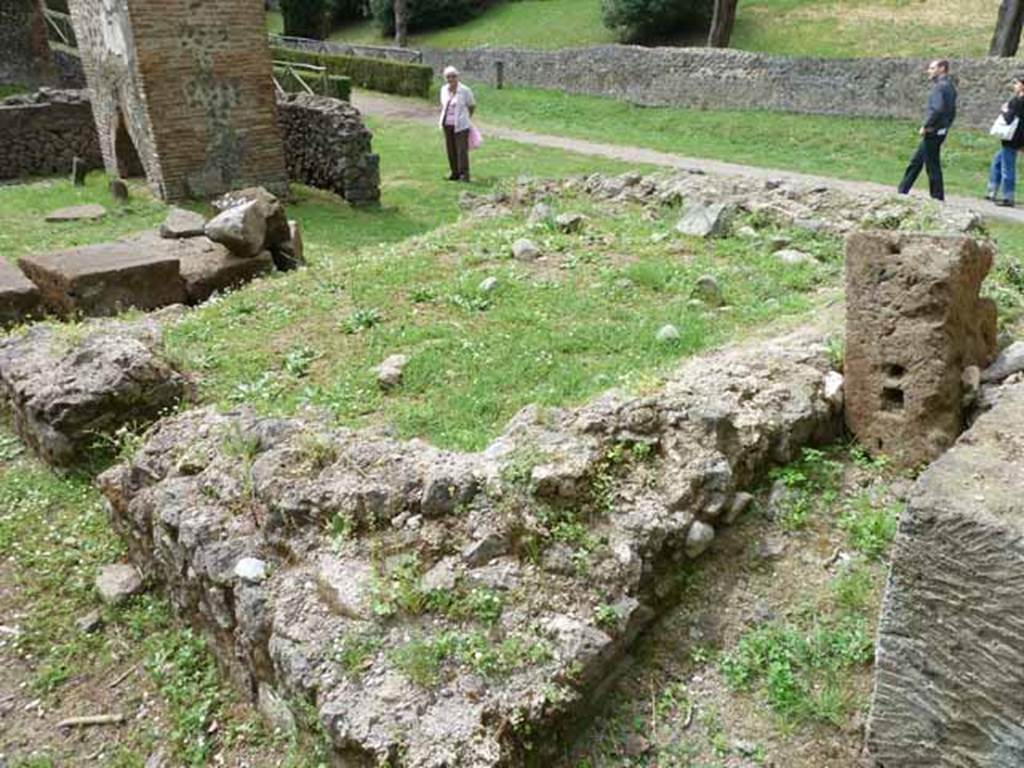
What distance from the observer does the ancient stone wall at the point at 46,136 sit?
1481 centimetres

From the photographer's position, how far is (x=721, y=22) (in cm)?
2338

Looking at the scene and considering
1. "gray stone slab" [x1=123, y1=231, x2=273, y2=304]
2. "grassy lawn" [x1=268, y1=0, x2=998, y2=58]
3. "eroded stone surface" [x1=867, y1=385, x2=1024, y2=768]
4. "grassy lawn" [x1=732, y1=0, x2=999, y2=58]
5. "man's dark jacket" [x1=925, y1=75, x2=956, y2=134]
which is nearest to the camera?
"eroded stone surface" [x1=867, y1=385, x2=1024, y2=768]

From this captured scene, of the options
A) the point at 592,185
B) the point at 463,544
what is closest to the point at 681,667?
the point at 463,544

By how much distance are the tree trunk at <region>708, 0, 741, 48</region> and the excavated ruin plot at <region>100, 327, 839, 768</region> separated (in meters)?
21.6

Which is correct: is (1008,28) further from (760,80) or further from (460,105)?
(460,105)

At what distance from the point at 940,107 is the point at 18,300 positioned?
10.0m

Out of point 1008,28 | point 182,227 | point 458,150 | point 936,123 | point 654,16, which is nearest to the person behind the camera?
point 182,227

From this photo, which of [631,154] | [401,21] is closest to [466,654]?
[631,154]

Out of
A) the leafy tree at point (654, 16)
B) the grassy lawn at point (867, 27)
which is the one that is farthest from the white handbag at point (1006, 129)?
the leafy tree at point (654, 16)

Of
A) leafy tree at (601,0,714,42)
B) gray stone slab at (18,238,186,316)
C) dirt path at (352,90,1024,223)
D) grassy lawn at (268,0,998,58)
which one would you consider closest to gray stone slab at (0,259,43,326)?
gray stone slab at (18,238,186,316)

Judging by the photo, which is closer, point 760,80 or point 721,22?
point 760,80

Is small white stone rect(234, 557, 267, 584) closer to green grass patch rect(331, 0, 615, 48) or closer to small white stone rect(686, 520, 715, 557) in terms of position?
small white stone rect(686, 520, 715, 557)

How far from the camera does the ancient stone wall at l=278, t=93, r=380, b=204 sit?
1216cm

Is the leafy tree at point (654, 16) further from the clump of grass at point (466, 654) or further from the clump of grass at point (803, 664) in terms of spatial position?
the clump of grass at point (466, 654)
